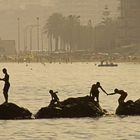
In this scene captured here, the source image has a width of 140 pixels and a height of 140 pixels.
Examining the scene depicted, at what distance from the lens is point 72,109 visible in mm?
56875

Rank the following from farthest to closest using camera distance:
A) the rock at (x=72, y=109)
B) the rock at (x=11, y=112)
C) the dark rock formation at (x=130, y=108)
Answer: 1. the dark rock formation at (x=130, y=108)
2. the rock at (x=72, y=109)
3. the rock at (x=11, y=112)

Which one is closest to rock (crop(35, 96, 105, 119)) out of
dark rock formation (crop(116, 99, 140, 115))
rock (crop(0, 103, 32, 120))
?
rock (crop(0, 103, 32, 120))

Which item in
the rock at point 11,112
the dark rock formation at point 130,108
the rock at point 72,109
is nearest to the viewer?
the rock at point 11,112

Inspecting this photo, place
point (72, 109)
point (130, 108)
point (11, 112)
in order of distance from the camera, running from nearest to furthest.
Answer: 1. point (11, 112)
2. point (72, 109)
3. point (130, 108)

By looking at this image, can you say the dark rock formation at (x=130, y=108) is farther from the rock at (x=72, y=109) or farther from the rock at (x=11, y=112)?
the rock at (x=11, y=112)

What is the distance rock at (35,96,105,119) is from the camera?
185 ft

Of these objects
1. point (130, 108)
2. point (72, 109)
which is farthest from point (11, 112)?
point (130, 108)

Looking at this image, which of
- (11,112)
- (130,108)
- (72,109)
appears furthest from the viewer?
(130,108)

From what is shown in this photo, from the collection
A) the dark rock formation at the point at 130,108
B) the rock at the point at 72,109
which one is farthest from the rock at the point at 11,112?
the dark rock formation at the point at 130,108

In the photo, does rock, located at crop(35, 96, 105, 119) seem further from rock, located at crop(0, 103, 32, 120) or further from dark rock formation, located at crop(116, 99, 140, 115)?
dark rock formation, located at crop(116, 99, 140, 115)

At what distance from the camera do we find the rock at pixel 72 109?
5628 cm

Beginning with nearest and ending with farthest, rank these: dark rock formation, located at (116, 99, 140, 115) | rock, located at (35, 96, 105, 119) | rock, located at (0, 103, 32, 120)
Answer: rock, located at (0, 103, 32, 120) < rock, located at (35, 96, 105, 119) < dark rock formation, located at (116, 99, 140, 115)

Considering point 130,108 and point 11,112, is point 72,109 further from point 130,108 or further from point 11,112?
point 11,112

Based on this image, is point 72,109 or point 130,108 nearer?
point 72,109
